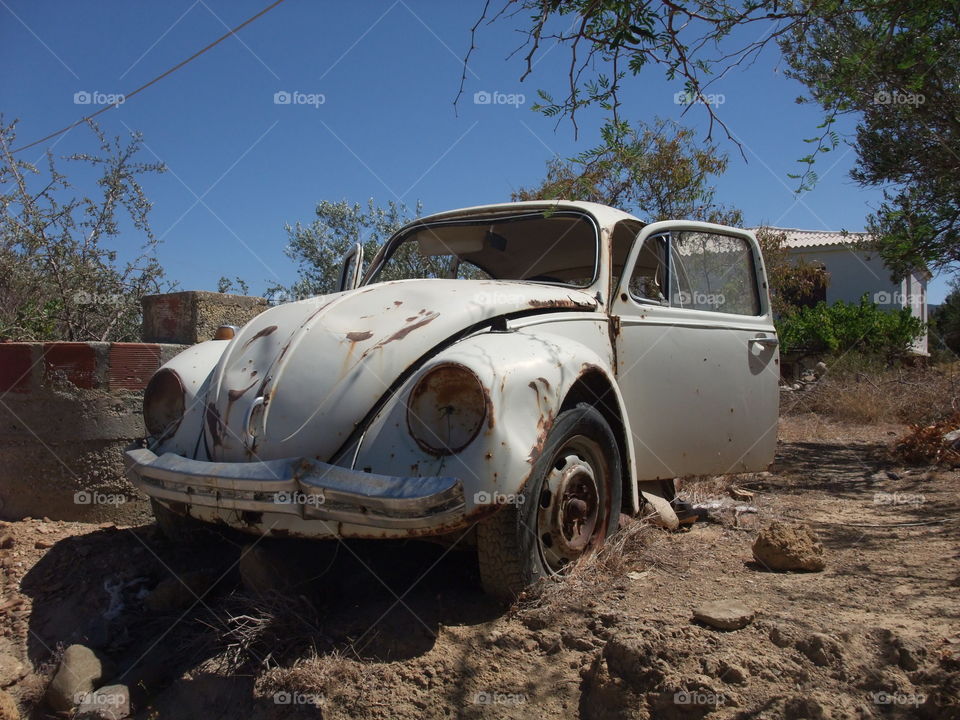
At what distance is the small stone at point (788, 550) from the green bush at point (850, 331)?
12.0 m

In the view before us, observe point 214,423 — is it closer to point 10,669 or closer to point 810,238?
point 10,669

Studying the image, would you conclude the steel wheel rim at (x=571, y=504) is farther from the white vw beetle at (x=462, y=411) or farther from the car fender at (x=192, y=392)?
the car fender at (x=192, y=392)

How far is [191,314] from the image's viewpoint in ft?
16.1

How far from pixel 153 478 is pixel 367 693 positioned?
1.16 m

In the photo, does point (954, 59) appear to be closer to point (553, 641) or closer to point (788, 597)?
point (788, 597)

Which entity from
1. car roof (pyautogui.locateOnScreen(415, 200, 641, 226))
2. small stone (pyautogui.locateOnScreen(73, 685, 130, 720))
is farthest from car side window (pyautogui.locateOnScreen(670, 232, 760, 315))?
small stone (pyautogui.locateOnScreen(73, 685, 130, 720))

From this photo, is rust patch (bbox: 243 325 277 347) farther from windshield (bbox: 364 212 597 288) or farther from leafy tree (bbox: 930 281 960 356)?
leafy tree (bbox: 930 281 960 356)

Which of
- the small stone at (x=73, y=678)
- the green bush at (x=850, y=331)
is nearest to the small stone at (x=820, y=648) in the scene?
the small stone at (x=73, y=678)

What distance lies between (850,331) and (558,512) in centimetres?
1371

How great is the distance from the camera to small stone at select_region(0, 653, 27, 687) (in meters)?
Result: 2.91

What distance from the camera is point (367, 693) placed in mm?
2348

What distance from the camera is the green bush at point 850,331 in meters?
14.4

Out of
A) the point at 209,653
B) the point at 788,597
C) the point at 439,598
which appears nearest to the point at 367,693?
the point at 439,598

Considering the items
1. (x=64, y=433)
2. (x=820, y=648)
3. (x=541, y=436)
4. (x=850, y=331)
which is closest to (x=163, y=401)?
(x=64, y=433)
